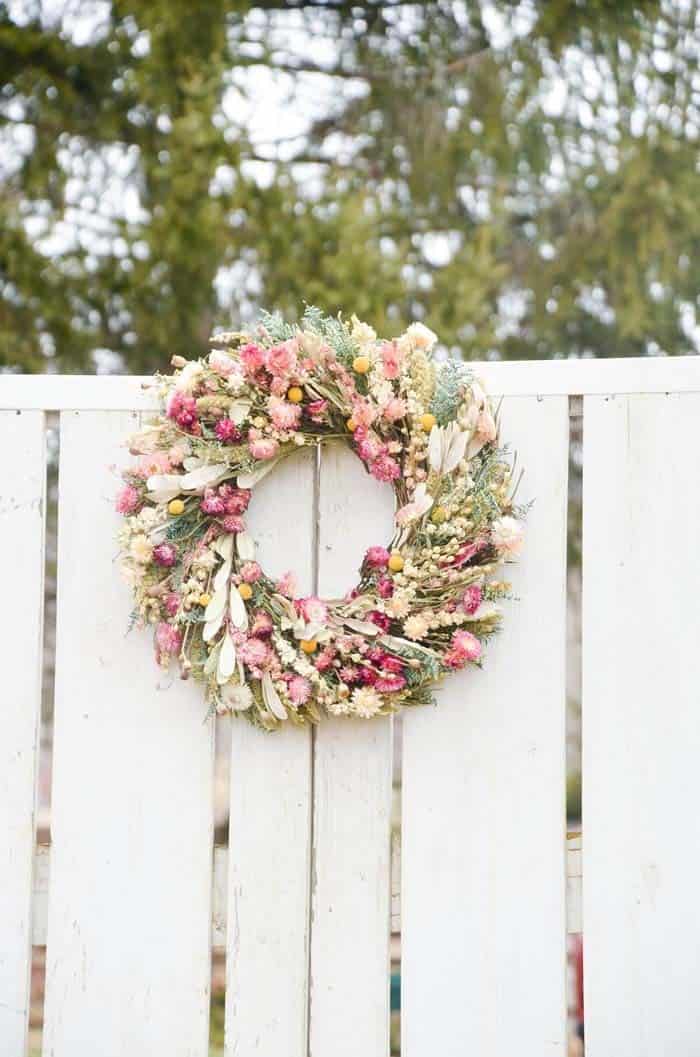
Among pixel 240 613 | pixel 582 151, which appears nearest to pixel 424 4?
pixel 582 151

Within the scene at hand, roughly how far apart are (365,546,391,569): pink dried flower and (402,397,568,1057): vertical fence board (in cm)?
25

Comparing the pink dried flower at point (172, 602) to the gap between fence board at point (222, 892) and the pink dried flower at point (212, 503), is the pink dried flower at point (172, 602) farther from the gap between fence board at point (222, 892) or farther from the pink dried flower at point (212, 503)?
the gap between fence board at point (222, 892)

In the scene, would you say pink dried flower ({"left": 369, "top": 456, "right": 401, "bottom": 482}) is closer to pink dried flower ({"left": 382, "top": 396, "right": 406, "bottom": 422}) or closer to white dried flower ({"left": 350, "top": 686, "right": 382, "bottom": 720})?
pink dried flower ({"left": 382, "top": 396, "right": 406, "bottom": 422})

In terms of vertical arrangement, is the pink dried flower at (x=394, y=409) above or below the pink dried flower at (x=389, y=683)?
above

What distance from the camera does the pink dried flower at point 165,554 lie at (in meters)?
1.88

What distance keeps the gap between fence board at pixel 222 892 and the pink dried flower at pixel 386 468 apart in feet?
2.21

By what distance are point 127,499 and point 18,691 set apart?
0.44 meters

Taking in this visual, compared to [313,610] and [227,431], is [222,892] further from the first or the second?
[227,431]

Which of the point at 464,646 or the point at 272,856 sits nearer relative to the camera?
the point at 464,646

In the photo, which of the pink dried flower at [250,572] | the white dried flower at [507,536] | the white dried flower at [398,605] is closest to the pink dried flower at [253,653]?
the pink dried flower at [250,572]

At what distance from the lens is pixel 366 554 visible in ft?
6.28

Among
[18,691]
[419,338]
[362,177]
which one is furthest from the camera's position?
[362,177]

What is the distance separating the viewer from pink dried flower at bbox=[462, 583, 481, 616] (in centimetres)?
186

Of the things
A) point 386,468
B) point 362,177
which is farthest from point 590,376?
point 362,177
